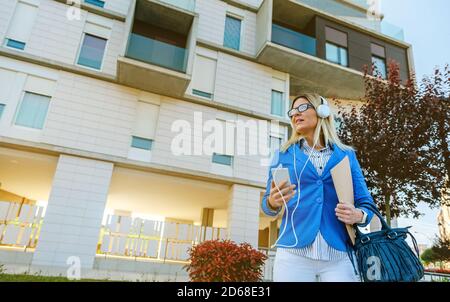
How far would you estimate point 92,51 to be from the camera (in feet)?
36.7

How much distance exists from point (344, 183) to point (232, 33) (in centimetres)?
1351

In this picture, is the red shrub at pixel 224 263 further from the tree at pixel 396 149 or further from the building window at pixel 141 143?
the building window at pixel 141 143

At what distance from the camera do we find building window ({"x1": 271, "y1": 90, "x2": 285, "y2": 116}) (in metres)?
13.3

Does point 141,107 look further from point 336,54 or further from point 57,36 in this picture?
point 336,54

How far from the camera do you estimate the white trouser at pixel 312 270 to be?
133 centimetres

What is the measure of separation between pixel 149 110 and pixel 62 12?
16.3 ft

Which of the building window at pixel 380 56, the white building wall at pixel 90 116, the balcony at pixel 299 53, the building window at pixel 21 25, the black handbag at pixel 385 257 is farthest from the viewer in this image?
the building window at pixel 380 56

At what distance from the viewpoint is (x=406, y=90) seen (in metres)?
8.41

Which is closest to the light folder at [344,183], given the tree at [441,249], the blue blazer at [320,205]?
the blue blazer at [320,205]

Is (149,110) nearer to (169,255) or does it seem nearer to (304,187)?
(169,255)

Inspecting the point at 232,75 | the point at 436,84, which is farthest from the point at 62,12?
the point at 436,84

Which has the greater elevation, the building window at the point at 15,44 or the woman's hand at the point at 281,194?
the building window at the point at 15,44

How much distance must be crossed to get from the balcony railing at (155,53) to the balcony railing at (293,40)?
14.2 feet

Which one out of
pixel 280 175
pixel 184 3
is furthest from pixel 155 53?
pixel 280 175
